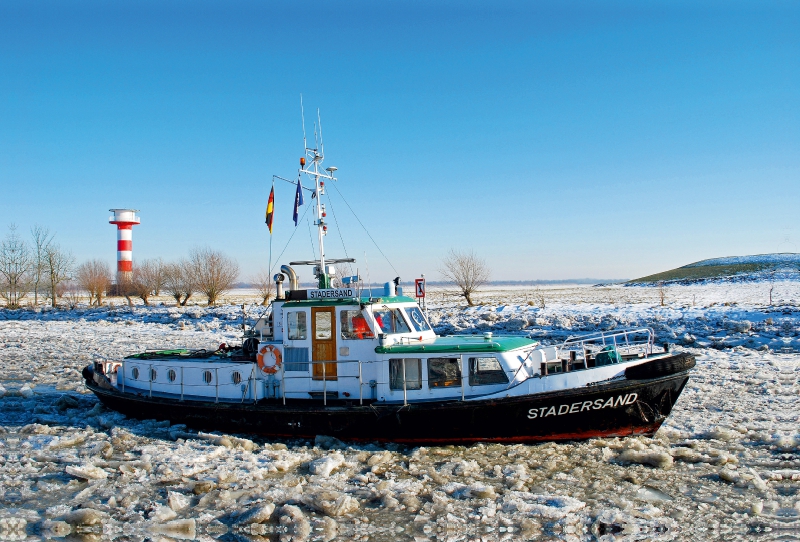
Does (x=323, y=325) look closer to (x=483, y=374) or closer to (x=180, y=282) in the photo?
(x=483, y=374)

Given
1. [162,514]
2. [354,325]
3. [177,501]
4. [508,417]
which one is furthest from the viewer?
[354,325]

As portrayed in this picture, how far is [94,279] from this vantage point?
197ft

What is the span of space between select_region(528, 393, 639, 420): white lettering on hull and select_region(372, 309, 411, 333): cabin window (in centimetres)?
315

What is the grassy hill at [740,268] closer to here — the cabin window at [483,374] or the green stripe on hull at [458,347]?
the green stripe on hull at [458,347]

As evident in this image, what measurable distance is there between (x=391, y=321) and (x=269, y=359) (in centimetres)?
272

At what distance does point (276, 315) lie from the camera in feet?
41.0

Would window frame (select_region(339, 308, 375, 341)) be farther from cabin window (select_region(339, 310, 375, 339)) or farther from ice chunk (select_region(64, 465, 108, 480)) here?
ice chunk (select_region(64, 465, 108, 480))

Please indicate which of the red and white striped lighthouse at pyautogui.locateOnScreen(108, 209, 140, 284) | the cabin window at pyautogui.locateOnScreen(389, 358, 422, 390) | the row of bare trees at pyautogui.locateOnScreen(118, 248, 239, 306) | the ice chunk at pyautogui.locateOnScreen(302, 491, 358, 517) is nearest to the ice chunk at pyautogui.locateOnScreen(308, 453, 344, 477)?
the ice chunk at pyautogui.locateOnScreen(302, 491, 358, 517)

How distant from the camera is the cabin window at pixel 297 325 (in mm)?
12125

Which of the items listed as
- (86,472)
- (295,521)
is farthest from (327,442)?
(86,472)

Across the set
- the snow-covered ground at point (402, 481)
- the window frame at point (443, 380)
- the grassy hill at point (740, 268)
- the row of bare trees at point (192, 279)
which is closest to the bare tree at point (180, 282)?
the row of bare trees at point (192, 279)

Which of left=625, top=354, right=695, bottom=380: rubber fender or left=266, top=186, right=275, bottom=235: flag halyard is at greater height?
left=266, top=186, right=275, bottom=235: flag halyard

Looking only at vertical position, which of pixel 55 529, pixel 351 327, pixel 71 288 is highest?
pixel 71 288

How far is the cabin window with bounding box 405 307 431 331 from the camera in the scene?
12539 mm
